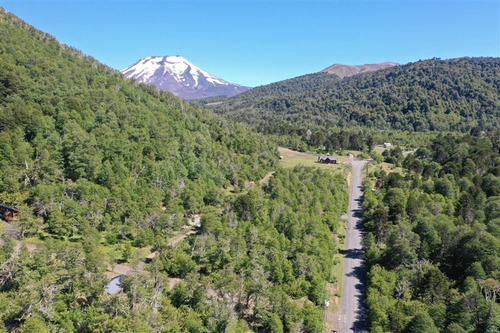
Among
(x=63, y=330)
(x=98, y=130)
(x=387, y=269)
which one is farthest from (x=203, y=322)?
(x=98, y=130)

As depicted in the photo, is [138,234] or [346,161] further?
[346,161]

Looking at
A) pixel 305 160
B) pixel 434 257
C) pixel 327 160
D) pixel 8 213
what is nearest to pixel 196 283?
pixel 8 213

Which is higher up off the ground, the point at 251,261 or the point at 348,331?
the point at 251,261

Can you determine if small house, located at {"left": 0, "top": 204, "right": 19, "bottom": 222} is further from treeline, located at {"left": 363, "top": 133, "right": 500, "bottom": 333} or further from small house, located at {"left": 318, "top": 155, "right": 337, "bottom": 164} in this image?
small house, located at {"left": 318, "top": 155, "right": 337, "bottom": 164}

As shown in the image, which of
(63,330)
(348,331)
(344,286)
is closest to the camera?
(63,330)

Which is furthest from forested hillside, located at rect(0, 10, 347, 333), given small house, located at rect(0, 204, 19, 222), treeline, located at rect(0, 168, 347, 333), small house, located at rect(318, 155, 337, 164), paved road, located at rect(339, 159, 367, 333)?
small house, located at rect(318, 155, 337, 164)

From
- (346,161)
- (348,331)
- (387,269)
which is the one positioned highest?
(346,161)

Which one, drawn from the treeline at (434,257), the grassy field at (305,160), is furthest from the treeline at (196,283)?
the grassy field at (305,160)

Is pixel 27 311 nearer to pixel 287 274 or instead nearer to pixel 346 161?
pixel 287 274
